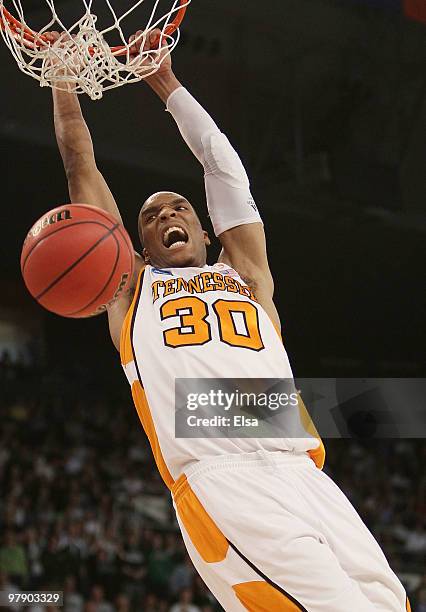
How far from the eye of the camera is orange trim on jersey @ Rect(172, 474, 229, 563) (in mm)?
2541

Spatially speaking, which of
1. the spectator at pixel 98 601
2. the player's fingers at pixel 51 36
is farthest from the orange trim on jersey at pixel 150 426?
the spectator at pixel 98 601

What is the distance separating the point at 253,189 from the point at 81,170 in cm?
466

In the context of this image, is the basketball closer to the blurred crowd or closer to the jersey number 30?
the jersey number 30

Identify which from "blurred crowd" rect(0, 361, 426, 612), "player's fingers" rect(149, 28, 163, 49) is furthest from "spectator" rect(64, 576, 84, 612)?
"player's fingers" rect(149, 28, 163, 49)

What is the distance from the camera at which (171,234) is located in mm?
3127

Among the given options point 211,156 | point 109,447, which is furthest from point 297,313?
point 211,156

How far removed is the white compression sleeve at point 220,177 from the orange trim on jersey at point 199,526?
1058 mm

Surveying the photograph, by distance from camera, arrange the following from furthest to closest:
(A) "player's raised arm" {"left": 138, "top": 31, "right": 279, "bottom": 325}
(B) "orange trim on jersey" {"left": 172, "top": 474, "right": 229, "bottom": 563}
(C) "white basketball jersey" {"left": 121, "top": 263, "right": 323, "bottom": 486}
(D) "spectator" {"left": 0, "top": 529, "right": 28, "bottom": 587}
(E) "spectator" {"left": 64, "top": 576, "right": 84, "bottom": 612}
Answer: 1. (D) "spectator" {"left": 0, "top": 529, "right": 28, "bottom": 587}
2. (E) "spectator" {"left": 64, "top": 576, "right": 84, "bottom": 612}
3. (A) "player's raised arm" {"left": 138, "top": 31, "right": 279, "bottom": 325}
4. (C) "white basketball jersey" {"left": 121, "top": 263, "right": 323, "bottom": 486}
5. (B) "orange trim on jersey" {"left": 172, "top": 474, "right": 229, "bottom": 563}

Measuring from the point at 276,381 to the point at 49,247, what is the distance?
824 mm

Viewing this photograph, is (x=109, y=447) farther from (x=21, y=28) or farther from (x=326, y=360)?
(x=21, y=28)

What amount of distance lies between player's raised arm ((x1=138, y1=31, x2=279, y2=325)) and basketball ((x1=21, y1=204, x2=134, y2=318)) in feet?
2.18

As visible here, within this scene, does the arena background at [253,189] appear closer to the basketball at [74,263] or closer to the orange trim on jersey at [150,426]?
the basketball at [74,263]

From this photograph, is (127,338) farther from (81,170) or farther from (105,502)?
(105,502)

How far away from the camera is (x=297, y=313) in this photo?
980 centimetres
